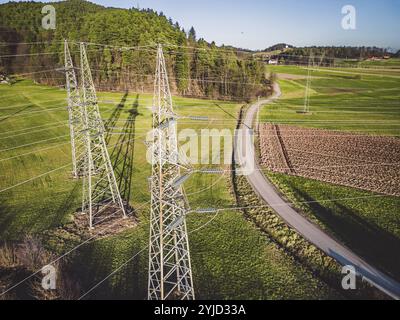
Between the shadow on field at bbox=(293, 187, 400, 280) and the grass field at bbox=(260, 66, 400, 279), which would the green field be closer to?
the grass field at bbox=(260, 66, 400, 279)

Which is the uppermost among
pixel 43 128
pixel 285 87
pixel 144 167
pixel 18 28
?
pixel 18 28

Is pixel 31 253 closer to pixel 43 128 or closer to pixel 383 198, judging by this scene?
pixel 383 198

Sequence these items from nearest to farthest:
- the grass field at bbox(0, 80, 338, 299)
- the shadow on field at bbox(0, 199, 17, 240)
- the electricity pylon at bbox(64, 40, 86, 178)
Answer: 1. the grass field at bbox(0, 80, 338, 299)
2. the shadow on field at bbox(0, 199, 17, 240)
3. the electricity pylon at bbox(64, 40, 86, 178)

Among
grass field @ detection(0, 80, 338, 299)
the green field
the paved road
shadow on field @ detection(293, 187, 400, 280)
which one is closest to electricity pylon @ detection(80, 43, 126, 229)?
grass field @ detection(0, 80, 338, 299)

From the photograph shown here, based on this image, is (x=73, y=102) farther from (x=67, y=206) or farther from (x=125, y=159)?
(x=125, y=159)

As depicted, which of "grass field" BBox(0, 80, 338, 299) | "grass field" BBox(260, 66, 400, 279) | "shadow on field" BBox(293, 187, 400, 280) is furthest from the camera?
"grass field" BBox(260, 66, 400, 279)

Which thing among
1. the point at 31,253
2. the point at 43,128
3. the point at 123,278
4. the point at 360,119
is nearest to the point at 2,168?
the point at 43,128

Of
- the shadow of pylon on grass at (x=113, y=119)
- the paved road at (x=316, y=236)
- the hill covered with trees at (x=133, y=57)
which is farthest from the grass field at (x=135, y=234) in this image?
the hill covered with trees at (x=133, y=57)
